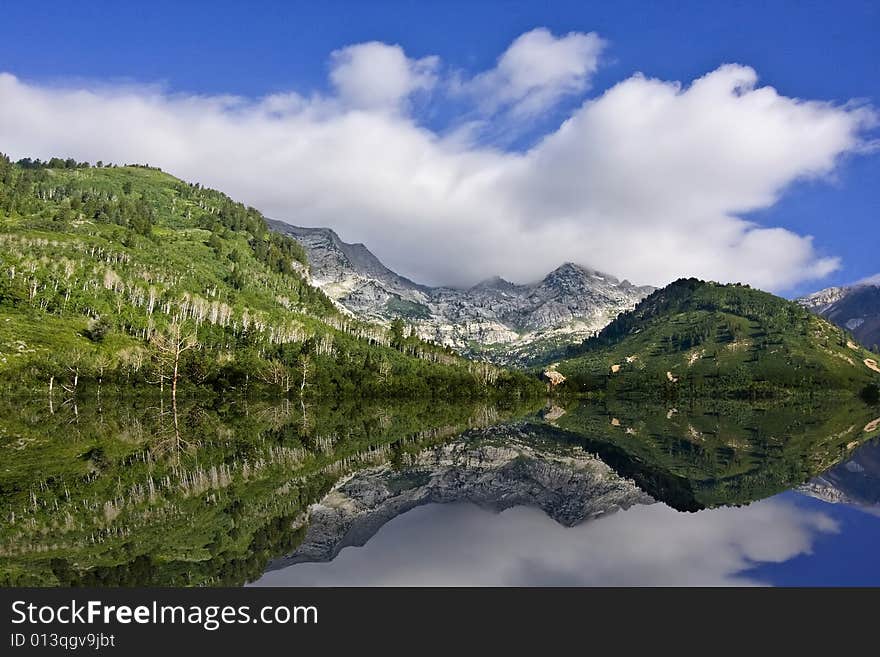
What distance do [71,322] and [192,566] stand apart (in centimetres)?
17542

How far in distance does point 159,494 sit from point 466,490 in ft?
59.8

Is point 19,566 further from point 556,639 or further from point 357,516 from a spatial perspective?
point 556,639

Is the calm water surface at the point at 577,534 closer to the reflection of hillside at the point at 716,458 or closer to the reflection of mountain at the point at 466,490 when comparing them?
the reflection of mountain at the point at 466,490

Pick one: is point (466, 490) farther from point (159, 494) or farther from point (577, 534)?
point (159, 494)

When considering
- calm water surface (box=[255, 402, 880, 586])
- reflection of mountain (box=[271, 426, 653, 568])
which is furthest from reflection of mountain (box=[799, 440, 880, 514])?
reflection of mountain (box=[271, 426, 653, 568])

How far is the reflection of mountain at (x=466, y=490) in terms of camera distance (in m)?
24.8

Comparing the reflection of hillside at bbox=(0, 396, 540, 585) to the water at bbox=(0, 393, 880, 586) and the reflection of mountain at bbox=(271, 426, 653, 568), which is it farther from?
the reflection of mountain at bbox=(271, 426, 653, 568)

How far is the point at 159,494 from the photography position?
29.7 meters

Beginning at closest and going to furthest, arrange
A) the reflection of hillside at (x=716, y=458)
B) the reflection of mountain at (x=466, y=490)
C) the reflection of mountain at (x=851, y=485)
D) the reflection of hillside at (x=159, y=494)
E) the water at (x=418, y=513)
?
the reflection of hillside at (x=159, y=494)
the water at (x=418, y=513)
the reflection of mountain at (x=466, y=490)
the reflection of mountain at (x=851, y=485)
the reflection of hillside at (x=716, y=458)

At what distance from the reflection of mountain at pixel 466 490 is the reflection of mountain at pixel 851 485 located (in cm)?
1139

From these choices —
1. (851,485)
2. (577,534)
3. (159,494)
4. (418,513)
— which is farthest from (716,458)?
(159,494)

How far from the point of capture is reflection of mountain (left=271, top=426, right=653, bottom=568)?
24.8 metres

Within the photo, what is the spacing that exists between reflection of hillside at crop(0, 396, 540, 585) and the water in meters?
0.12

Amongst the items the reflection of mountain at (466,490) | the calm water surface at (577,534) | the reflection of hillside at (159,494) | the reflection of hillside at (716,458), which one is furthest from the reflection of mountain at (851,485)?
the reflection of hillside at (159,494)
